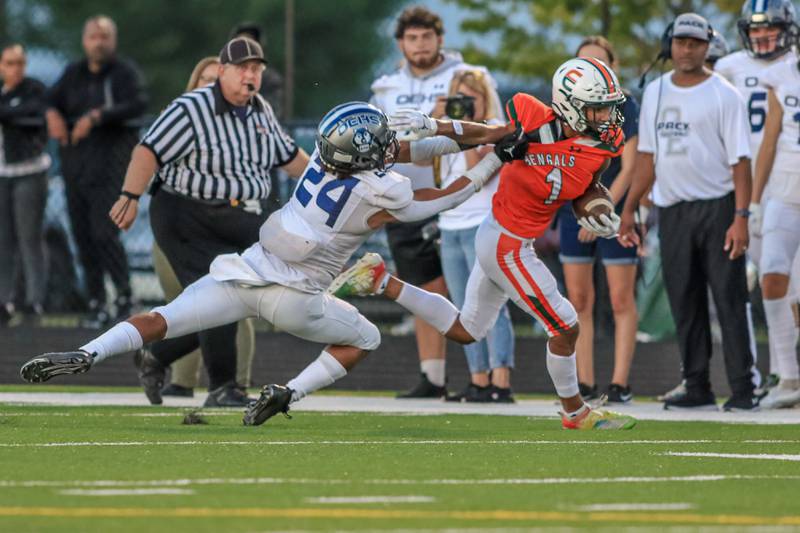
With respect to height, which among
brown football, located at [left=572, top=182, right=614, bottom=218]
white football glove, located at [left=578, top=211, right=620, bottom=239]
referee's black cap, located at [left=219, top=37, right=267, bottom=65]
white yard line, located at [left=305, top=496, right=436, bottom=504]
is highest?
referee's black cap, located at [left=219, top=37, right=267, bottom=65]

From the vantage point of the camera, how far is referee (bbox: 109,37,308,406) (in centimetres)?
978

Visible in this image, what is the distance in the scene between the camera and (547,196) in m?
8.80

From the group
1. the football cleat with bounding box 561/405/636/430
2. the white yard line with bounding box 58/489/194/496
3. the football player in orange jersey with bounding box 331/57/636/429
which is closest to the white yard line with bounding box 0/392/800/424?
the football cleat with bounding box 561/405/636/430

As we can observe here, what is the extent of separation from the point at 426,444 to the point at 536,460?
2.56 feet

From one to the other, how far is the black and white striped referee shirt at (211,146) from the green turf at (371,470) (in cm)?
132

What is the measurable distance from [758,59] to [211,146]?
3285 millimetres

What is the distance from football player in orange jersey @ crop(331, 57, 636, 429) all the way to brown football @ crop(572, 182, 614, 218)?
0.03 metres

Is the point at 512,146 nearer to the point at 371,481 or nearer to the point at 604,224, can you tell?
the point at 604,224

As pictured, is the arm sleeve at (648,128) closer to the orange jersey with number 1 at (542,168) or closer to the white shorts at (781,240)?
the white shorts at (781,240)

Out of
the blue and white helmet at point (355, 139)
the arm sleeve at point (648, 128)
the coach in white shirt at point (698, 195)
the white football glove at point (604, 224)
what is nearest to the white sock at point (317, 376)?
the blue and white helmet at point (355, 139)

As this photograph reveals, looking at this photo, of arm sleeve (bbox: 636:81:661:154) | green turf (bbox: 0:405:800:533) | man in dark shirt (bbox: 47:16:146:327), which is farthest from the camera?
man in dark shirt (bbox: 47:16:146:327)

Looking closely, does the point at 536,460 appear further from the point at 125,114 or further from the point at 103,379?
the point at 125,114

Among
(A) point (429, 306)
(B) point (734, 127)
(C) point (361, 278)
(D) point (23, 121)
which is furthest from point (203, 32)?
(C) point (361, 278)

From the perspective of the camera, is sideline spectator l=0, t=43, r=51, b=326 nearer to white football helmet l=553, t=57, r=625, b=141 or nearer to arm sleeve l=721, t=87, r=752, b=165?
arm sleeve l=721, t=87, r=752, b=165
